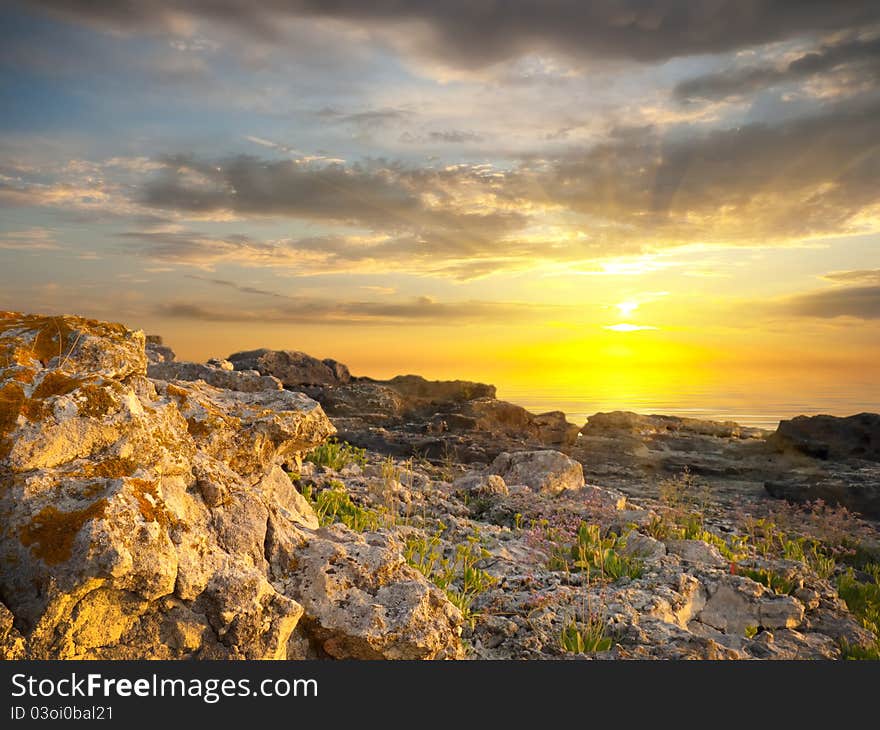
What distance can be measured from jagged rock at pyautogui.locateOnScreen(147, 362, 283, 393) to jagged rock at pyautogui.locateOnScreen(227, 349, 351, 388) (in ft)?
64.7

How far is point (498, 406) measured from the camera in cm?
2575

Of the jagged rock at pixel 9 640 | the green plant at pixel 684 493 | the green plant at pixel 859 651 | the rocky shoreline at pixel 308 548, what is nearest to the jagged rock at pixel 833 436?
the green plant at pixel 684 493

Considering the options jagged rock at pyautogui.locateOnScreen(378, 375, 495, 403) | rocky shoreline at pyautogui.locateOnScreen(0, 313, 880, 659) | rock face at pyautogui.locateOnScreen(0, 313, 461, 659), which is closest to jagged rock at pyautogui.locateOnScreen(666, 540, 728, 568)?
rocky shoreline at pyautogui.locateOnScreen(0, 313, 880, 659)

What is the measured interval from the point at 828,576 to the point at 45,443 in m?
12.1

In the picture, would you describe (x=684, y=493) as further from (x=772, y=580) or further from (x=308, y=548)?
(x=308, y=548)

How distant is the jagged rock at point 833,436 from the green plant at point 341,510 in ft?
67.7

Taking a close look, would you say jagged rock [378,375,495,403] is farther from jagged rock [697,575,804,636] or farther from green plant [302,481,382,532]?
jagged rock [697,575,804,636]

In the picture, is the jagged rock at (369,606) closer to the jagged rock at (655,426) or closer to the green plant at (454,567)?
the green plant at (454,567)

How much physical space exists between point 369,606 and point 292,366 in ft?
87.7

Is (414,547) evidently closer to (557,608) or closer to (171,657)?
(557,608)

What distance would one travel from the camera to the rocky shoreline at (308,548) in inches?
168

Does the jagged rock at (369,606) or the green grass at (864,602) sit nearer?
the jagged rock at (369,606)

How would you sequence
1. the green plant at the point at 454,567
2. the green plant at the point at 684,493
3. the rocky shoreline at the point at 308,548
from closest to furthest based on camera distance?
the rocky shoreline at the point at 308,548, the green plant at the point at 454,567, the green plant at the point at 684,493

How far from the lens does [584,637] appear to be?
22.0 ft
